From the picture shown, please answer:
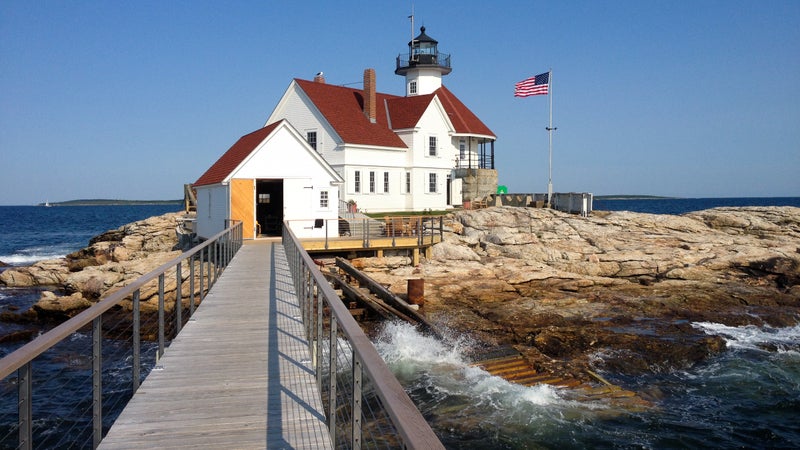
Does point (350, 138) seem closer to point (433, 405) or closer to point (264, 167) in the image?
point (264, 167)

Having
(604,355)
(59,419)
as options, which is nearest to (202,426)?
(59,419)

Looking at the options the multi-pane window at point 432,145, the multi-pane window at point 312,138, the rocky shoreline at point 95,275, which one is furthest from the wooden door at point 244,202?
the multi-pane window at point 432,145

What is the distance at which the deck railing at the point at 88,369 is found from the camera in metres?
4.19

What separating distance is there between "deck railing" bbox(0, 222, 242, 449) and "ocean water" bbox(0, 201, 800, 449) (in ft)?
0.22

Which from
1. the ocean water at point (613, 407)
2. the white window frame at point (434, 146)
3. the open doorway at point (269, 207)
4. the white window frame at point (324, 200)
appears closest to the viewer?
the ocean water at point (613, 407)

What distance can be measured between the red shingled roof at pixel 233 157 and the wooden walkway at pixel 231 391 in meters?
14.4

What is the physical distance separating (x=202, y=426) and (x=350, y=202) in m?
27.3

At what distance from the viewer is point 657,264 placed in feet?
81.5

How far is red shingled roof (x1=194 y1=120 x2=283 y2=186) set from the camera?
78.8ft

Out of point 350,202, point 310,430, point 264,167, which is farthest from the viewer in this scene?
point 350,202

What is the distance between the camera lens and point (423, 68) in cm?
4512

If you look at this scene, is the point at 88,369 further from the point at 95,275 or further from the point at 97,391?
the point at 97,391

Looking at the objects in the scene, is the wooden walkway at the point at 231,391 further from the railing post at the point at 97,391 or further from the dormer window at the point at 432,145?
the dormer window at the point at 432,145

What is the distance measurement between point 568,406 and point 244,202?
53.0ft
